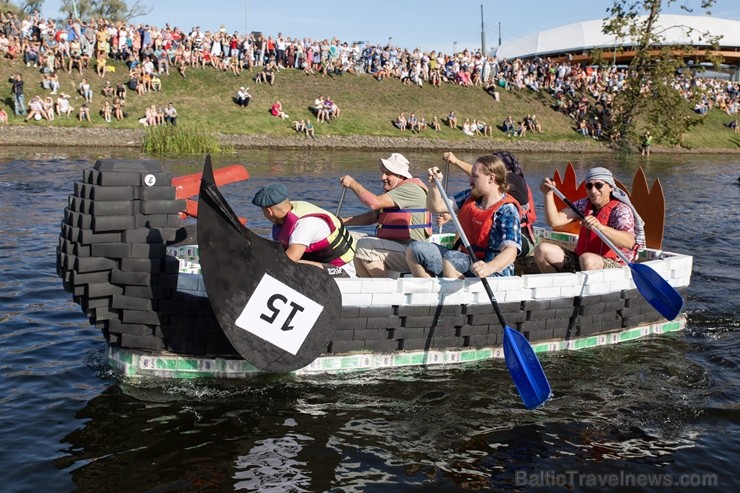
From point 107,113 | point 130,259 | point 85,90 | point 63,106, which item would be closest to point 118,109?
point 107,113

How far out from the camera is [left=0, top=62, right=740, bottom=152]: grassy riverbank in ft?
100

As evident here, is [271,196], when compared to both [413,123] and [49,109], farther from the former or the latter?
[413,123]

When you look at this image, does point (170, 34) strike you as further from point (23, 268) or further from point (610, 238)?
point (610, 238)

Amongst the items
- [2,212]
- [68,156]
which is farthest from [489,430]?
[68,156]

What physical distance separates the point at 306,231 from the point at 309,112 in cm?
3102

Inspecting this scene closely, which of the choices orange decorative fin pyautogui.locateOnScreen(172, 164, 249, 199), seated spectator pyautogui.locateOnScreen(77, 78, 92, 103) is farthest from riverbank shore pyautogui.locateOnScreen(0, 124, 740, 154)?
orange decorative fin pyautogui.locateOnScreen(172, 164, 249, 199)

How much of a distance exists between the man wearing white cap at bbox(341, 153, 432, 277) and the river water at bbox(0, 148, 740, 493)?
156 centimetres

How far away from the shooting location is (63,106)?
30453mm

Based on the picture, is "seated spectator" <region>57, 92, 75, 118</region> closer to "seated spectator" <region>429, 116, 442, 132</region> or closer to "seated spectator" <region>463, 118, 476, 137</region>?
"seated spectator" <region>429, 116, 442, 132</region>

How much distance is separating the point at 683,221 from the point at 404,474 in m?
14.8

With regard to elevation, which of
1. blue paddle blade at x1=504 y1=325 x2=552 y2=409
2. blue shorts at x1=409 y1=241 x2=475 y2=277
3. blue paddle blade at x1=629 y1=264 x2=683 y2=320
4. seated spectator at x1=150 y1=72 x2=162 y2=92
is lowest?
blue paddle blade at x1=504 y1=325 x2=552 y2=409

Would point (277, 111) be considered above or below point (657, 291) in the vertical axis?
above

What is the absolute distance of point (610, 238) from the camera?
810 centimetres

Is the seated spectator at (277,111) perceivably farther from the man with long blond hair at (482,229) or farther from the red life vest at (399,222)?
the man with long blond hair at (482,229)
